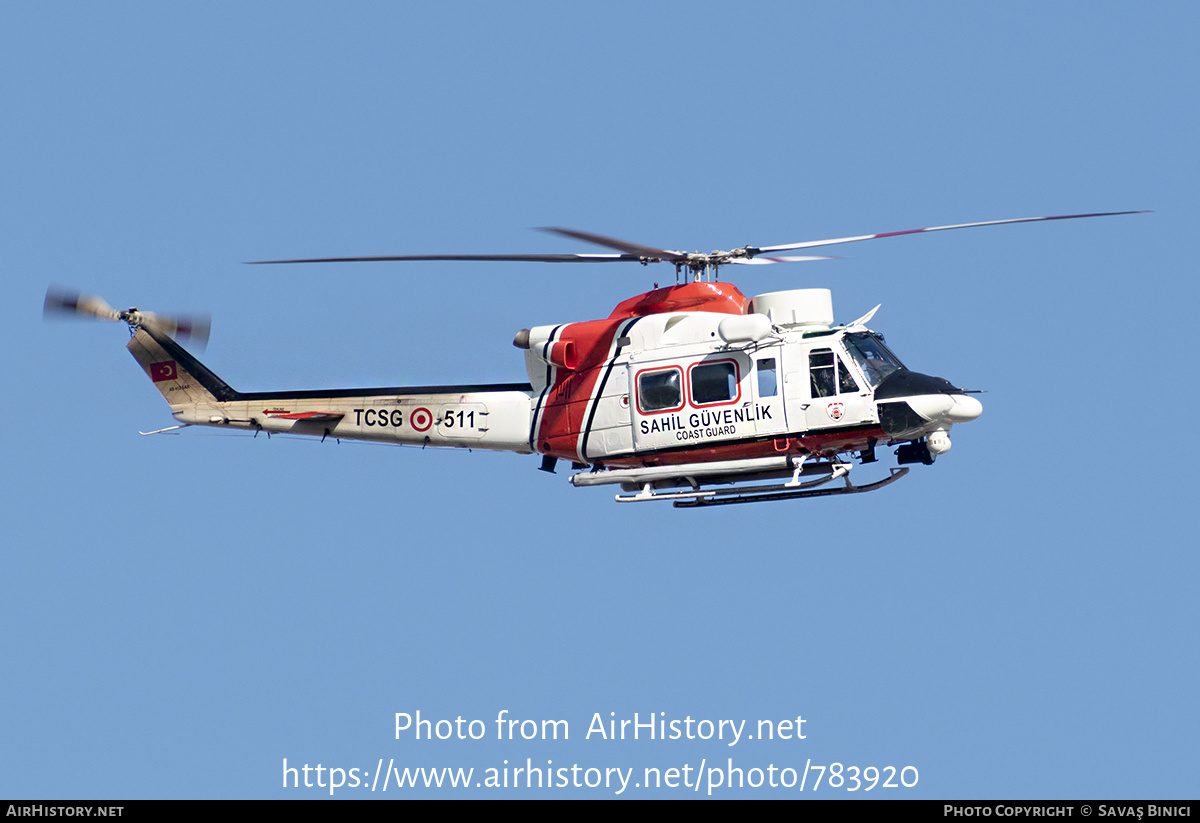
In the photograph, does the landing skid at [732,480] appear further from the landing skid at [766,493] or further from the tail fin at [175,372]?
the tail fin at [175,372]

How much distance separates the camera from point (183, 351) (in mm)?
28328

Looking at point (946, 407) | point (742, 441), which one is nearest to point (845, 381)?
point (946, 407)

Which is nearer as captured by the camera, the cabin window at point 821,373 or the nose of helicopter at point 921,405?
the nose of helicopter at point 921,405

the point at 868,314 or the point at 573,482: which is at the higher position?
the point at 868,314

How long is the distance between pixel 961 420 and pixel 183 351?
11.9m

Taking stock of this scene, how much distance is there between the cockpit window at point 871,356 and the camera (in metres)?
24.4

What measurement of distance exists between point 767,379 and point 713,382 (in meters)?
0.77

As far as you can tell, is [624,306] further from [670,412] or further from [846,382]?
[846,382]

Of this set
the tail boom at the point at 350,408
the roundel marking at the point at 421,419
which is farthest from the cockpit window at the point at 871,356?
the roundel marking at the point at 421,419

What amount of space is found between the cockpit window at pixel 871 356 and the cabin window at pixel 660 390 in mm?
2392

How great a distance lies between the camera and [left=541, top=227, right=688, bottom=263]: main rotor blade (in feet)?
74.5
